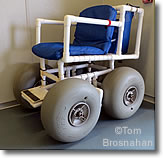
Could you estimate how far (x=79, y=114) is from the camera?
99 cm

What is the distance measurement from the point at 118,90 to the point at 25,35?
0.93m

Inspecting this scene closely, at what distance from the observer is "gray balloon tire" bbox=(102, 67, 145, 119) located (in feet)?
3.77

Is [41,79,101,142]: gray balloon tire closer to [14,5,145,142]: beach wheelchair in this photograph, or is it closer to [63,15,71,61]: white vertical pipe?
[14,5,145,142]: beach wheelchair

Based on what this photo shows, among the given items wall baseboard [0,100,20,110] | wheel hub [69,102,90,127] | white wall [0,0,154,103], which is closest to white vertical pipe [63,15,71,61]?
wheel hub [69,102,90,127]

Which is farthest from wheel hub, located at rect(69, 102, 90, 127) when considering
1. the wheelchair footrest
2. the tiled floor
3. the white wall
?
the white wall

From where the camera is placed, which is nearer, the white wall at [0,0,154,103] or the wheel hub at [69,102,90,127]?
the wheel hub at [69,102,90,127]

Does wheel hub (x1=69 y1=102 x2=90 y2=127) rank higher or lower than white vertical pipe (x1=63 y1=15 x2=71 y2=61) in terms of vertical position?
lower

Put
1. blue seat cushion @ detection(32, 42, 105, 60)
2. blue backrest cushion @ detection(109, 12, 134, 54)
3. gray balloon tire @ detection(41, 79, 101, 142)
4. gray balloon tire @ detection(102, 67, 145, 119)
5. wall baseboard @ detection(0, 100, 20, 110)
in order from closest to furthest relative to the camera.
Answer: gray balloon tire @ detection(41, 79, 101, 142) → blue seat cushion @ detection(32, 42, 105, 60) → gray balloon tire @ detection(102, 67, 145, 119) → blue backrest cushion @ detection(109, 12, 134, 54) → wall baseboard @ detection(0, 100, 20, 110)

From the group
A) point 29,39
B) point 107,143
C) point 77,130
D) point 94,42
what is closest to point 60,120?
point 77,130

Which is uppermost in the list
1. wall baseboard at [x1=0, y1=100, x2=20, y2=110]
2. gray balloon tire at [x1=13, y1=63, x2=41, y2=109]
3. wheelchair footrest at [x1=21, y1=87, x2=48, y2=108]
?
gray balloon tire at [x1=13, y1=63, x2=41, y2=109]

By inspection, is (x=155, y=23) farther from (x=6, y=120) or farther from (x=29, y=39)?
(x=6, y=120)

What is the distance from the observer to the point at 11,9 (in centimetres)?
135

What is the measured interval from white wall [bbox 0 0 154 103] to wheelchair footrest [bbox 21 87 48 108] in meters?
0.32

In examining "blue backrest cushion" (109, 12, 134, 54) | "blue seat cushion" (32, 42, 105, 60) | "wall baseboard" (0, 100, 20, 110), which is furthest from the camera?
"wall baseboard" (0, 100, 20, 110)
